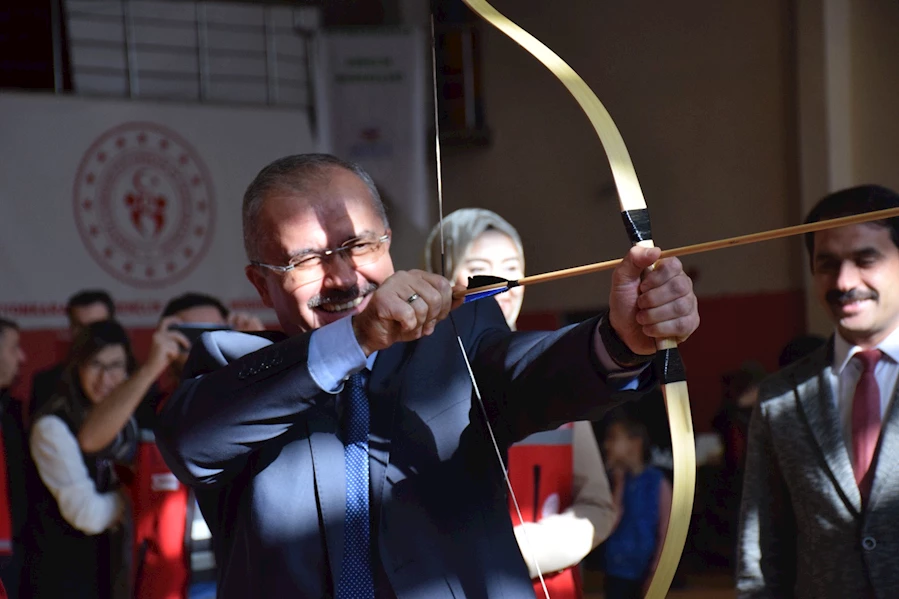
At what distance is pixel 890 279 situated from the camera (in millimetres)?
1546

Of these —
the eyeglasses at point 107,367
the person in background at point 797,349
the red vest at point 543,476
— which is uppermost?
the eyeglasses at point 107,367

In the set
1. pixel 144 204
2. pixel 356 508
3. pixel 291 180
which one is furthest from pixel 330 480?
pixel 144 204

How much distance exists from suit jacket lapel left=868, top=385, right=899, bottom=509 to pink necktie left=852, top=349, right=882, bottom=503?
0.02m

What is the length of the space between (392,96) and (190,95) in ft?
2.44

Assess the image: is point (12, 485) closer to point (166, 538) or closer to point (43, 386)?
point (43, 386)

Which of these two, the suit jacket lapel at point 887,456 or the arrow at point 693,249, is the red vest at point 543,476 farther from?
the arrow at point 693,249

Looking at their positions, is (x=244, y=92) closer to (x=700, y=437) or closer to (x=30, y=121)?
(x=30, y=121)

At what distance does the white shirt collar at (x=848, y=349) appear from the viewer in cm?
156

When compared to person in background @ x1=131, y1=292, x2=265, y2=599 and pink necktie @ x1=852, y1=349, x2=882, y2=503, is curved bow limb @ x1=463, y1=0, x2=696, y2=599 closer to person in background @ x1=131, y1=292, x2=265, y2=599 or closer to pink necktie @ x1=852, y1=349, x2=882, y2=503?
pink necktie @ x1=852, y1=349, x2=882, y2=503

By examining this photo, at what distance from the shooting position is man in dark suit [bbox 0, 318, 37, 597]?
250cm

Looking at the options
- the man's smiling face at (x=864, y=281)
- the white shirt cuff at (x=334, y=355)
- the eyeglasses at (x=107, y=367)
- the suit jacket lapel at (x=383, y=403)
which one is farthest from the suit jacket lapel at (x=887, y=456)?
the eyeglasses at (x=107, y=367)

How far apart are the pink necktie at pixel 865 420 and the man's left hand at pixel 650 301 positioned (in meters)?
0.71

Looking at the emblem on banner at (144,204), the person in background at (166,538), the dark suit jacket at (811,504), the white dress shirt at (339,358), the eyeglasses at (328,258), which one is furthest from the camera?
the emblem on banner at (144,204)

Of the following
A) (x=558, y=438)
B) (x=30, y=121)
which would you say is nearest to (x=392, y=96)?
(x=30, y=121)
